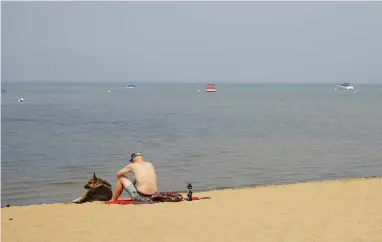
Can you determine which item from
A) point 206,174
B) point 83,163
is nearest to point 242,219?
point 206,174

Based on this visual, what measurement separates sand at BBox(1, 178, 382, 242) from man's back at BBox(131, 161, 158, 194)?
644 millimetres

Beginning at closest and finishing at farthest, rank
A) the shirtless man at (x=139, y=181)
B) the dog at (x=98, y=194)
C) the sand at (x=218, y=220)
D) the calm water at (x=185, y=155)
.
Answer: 1. the sand at (x=218, y=220)
2. the shirtless man at (x=139, y=181)
3. the dog at (x=98, y=194)
4. the calm water at (x=185, y=155)

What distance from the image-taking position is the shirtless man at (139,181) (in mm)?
11289

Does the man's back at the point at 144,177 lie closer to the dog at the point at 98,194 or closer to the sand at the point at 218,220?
the sand at the point at 218,220

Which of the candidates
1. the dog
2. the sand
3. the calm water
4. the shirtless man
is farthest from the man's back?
the calm water

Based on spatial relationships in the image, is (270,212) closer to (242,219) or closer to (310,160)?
(242,219)

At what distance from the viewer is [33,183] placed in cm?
1683

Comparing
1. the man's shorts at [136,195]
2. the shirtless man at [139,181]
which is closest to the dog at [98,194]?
the shirtless man at [139,181]

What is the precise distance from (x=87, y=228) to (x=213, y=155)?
14997mm

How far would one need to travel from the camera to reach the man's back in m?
11.3

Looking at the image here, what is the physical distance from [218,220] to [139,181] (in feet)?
8.30

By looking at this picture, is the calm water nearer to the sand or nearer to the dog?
the dog

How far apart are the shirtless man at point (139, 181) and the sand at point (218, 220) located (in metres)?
0.60

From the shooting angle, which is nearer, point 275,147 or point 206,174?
point 206,174
